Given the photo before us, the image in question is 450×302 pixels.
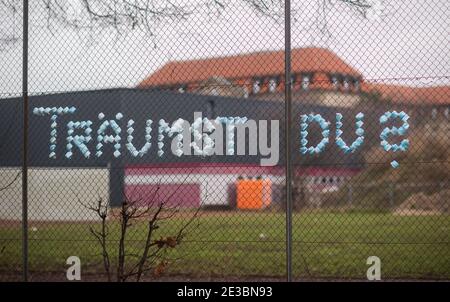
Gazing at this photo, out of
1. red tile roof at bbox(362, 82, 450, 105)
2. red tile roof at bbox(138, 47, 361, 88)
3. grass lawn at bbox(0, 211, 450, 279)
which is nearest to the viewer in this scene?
red tile roof at bbox(138, 47, 361, 88)

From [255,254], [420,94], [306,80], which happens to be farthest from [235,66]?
[420,94]

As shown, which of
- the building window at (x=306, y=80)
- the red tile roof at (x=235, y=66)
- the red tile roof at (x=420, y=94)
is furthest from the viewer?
the red tile roof at (x=420, y=94)

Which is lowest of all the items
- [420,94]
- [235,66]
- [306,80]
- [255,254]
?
[255,254]

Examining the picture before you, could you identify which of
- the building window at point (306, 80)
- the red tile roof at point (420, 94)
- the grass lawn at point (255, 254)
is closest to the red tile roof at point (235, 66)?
the building window at point (306, 80)

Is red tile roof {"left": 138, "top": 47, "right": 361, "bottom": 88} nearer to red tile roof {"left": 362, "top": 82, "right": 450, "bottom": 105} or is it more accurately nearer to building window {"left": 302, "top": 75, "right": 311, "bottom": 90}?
building window {"left": 302, "top": 75, "right": 311, "bottom": 90}

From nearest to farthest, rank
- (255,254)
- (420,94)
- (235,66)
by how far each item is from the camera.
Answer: (255,254)
(235,66)
(420,94)

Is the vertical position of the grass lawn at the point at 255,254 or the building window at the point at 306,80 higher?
the building window at the point at 306,80

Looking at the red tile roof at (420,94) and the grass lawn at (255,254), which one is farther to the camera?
the red tile roof at (420,94)

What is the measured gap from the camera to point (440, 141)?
31125mm

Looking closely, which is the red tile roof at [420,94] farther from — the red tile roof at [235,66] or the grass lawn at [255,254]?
the grass lawn at [255,254]

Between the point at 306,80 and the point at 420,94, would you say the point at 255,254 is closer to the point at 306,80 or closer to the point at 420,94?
the point at 306,80

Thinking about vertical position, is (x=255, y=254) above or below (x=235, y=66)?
below

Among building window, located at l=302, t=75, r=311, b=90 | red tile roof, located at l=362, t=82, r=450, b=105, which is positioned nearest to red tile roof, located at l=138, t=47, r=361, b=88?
building window, located at l=302, t=75, r=311, b=90

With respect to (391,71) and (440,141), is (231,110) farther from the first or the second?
(391,71)
